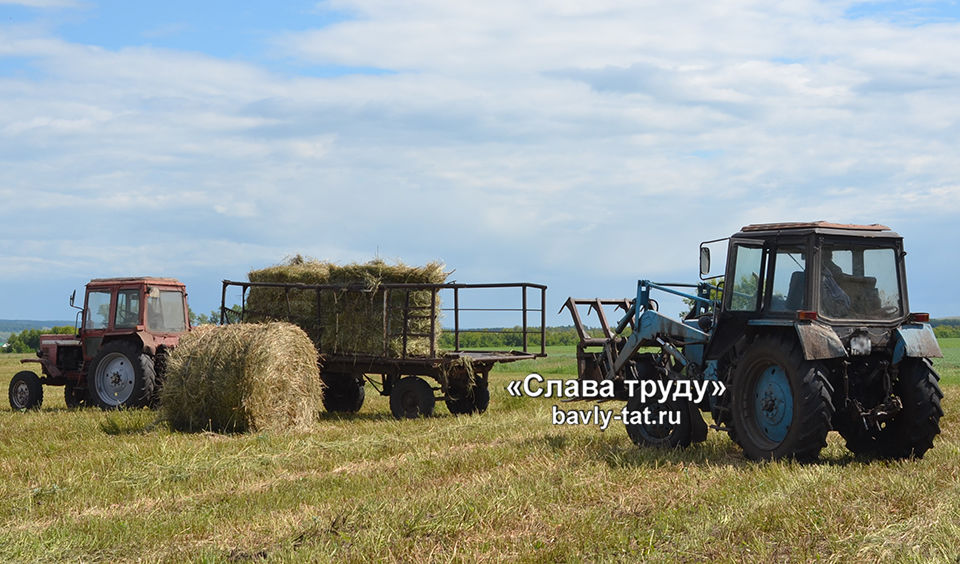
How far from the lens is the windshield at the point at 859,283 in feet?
30.8

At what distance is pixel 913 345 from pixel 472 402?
25.1 ft

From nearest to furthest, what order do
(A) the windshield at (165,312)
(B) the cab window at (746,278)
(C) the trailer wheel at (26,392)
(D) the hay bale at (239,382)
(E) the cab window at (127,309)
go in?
1. (B) the cab window at (746,278)
2. (D) the hay bale at (239,382)
3. (A) the windshield at (165,312)
4. (E) the cab window at (127,309)
5. (C) the trailer wheel at (26,392)

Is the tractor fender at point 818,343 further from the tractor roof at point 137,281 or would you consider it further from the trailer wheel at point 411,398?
the tractor roof at point 137,281

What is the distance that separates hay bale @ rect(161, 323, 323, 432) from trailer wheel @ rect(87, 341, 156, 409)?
93.1 inches

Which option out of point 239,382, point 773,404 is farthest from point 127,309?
point 773,404

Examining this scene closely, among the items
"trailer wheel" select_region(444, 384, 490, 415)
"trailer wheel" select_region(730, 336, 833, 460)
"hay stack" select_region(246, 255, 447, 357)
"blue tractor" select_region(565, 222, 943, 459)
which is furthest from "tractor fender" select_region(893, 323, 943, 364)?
"hay stack" select_region(246, 255, 447, 357)

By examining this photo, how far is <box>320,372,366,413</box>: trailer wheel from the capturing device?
54.2ft

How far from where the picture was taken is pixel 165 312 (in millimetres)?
17000

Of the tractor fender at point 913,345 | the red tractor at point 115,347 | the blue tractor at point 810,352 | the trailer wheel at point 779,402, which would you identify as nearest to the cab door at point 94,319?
the red tractor at point 115,347

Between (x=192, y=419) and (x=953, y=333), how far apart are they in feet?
214

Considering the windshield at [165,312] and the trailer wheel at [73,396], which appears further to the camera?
the trailer wheel at [73,396]

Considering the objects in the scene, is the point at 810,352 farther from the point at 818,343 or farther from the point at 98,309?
the point at 98,309

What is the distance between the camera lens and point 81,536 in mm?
6887

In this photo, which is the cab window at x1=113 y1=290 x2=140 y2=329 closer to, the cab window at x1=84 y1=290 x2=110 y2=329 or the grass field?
the cab window at x1=84 y1=290 x2=110 y2=329
